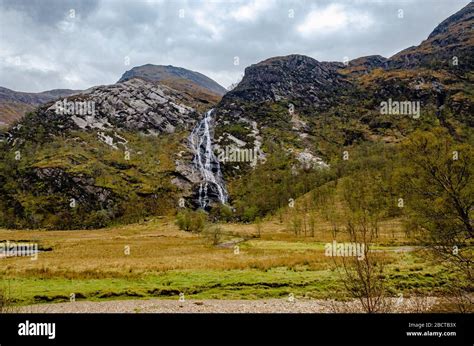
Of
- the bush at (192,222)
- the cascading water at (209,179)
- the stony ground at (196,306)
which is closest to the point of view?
the stony ground at (196,306)

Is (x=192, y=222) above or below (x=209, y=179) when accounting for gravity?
below

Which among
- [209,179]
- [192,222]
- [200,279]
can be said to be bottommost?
[192,222]

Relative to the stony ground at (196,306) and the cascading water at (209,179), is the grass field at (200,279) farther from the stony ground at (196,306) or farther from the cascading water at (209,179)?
the cascading water at (209,179)

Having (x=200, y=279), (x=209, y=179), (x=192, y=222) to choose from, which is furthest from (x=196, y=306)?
(x=209, y=179)

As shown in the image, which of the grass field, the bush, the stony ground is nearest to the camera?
the stony ground

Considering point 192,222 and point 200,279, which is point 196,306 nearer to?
point 200,279

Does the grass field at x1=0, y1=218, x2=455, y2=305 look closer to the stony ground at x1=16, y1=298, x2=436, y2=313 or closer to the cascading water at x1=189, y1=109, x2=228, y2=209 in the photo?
the stony ground at x1=16, y1=298, x2=436, y2=313

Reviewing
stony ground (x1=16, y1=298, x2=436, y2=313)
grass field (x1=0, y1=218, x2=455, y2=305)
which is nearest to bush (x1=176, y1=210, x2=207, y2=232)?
grass field (x1=0, y1=218, x2=455, y2=305)

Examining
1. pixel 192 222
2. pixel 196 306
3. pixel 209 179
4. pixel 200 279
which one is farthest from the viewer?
pixel 209 179

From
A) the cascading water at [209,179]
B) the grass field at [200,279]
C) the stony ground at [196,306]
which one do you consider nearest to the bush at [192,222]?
the cascading water at [209,179]

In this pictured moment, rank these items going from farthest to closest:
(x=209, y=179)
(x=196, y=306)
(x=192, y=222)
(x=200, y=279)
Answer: (x=209, y=179) < (x=192, y=222) < (x=200, y=279) < (x=196, y=306)
